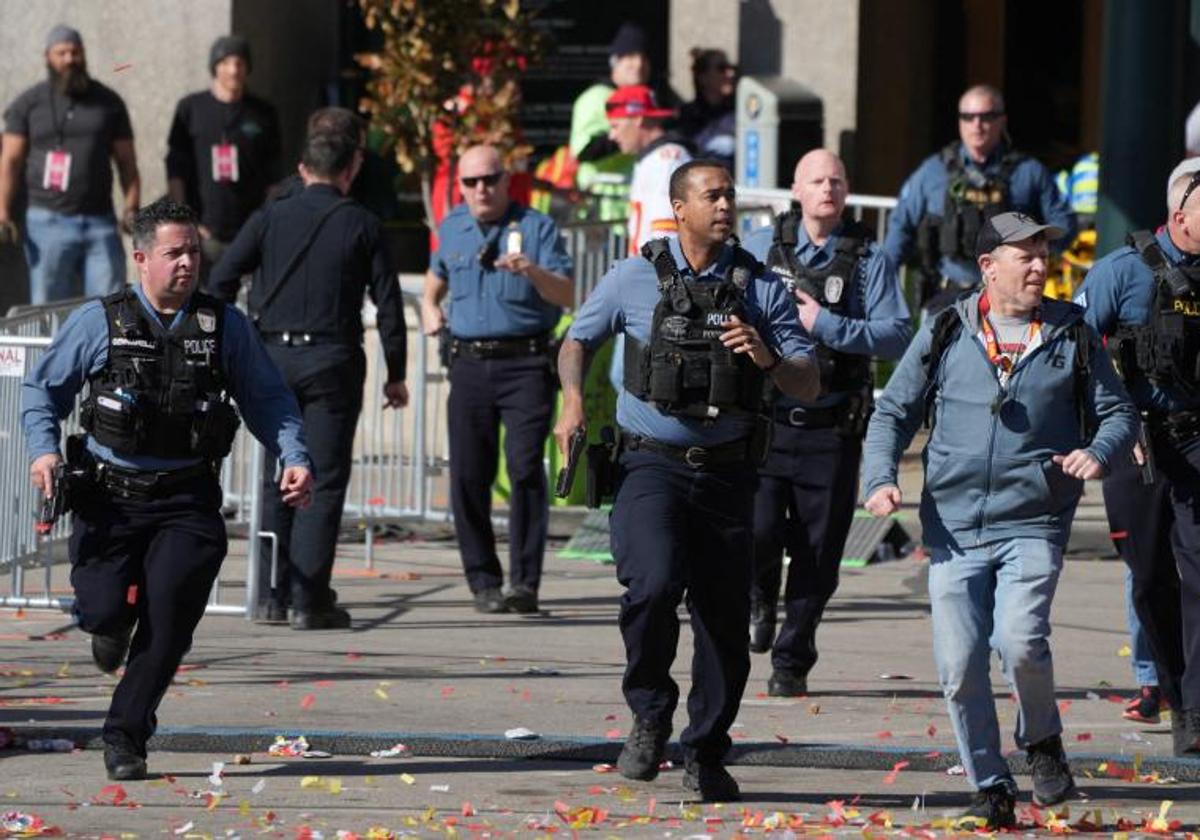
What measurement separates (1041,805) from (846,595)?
4769 mm

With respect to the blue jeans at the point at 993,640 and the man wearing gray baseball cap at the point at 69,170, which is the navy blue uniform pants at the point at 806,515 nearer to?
the blue jeans at the point at 993,640

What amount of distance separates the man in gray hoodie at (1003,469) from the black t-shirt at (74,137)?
8.68m

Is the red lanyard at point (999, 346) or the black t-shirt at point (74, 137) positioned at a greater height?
the red lanyard at point (999, 346)

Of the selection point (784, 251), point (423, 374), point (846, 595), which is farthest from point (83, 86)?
point (784, 251)

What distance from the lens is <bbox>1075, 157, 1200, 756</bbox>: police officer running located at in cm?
891

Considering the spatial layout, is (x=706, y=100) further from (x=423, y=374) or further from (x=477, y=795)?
(x=477, y=795)

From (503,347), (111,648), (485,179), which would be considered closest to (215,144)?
(485,179)

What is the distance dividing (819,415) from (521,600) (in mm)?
2442

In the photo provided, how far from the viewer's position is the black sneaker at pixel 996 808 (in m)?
7.86

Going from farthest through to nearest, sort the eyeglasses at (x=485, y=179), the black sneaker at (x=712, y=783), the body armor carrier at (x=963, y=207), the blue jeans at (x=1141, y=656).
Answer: the body armor carrier at (x=963, y=207)
the eyeglasses at (x=485, y=179)
the blue jeans at (x=1141, y=656)
the black sneaker at (x=712, y=783)

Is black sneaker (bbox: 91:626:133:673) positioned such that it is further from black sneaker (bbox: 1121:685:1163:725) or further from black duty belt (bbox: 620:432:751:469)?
black sneaker (bbox: 1121:685:1163:725)

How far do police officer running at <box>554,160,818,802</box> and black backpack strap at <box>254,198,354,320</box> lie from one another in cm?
327

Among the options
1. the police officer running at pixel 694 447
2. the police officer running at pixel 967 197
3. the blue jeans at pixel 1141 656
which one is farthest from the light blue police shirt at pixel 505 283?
the police officer running at pixel 694 447

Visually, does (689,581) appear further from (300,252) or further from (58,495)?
(300,252)
